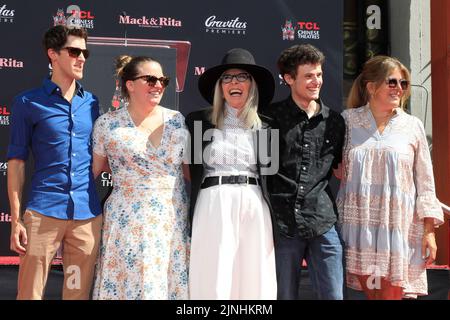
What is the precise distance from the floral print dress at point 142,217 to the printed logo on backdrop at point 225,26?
2.65 meters

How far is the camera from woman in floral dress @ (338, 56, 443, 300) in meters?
3.68

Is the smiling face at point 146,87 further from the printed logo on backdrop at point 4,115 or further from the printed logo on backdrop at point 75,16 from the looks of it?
the printed logo on backdrop at point 4,115

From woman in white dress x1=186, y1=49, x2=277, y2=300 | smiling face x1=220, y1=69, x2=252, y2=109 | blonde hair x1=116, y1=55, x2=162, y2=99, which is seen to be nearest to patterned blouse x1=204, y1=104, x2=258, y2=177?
woman in white dress x1=186, y1=49, x2=277, y2=300

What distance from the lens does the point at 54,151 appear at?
3.52 m

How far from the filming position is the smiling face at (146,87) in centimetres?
363

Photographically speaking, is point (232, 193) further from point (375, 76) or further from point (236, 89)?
point (375, 76)

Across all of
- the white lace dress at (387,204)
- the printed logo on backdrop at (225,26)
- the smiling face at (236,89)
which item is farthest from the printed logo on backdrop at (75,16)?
the white lace dress at (387,204)

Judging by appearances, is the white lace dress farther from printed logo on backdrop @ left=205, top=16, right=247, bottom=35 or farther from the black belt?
printed logo on backdrop @ left=205, top=16, right=247, bottom=35

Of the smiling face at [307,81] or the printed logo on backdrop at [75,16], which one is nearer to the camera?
the smiling face at [307,81]

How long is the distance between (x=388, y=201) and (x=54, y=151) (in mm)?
1780

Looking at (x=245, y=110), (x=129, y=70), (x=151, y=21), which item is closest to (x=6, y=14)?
(x=151, y=21)

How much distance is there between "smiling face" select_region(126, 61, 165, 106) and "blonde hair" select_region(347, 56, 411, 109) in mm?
1162
